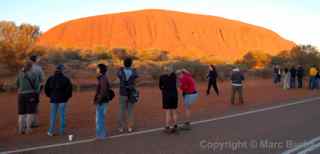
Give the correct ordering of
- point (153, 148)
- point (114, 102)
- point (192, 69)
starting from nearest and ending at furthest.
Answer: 1. point (153, 148)
2. point (114, 102)
3. point (192, 69)

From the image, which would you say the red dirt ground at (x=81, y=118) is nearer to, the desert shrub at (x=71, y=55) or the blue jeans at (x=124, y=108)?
the blue jeans at (x=124, y=108)

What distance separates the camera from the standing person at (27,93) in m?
9.91

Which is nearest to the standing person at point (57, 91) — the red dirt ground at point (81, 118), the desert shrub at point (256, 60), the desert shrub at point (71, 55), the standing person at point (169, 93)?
the red dirt ground at point (81, 118)

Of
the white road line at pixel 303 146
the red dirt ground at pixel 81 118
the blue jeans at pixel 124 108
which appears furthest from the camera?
the blue jeans at pixel 124 108

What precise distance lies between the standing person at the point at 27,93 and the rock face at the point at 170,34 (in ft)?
259

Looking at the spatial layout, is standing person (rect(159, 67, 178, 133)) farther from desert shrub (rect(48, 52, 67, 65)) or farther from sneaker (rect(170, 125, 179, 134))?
desert shrub (rect(48, 52, 67, 65))

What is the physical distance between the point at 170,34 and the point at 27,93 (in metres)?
96.2

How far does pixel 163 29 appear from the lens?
10788 cm

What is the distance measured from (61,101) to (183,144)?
3.36 metres

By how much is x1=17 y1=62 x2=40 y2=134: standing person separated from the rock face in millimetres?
78863

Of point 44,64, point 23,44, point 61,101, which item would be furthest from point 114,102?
point 44,64

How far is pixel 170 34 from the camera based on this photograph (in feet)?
345

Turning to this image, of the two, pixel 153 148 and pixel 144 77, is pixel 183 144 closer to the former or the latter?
pixel 153 148

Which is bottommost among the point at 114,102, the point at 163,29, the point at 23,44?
the point at 114,102
